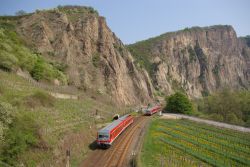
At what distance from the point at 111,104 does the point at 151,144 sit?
33236 mm

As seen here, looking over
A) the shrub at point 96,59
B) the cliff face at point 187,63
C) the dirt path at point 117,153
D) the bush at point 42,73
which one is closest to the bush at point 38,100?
the dirt path at point 117,153

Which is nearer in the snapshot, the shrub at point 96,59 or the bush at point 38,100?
the bush at point 38,100

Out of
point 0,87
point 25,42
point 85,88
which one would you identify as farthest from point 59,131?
point 25,42

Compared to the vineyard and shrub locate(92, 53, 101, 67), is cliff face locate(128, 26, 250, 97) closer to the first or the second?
shrub locate(92, 53, 101, 67)

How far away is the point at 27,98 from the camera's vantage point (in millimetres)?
35219

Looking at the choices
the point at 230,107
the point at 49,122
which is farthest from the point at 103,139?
the point at 230,107

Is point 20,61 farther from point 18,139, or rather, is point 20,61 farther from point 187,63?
point 187,63

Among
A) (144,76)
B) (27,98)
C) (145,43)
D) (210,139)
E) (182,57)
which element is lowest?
(210,139)

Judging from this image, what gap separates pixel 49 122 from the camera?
32938mm

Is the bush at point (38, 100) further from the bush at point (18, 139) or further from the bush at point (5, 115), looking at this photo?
the bush at point (18, 139)

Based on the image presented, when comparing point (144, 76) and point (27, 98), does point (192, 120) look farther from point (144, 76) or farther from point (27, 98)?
point (144, 76)

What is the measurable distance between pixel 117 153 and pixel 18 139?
12323mm

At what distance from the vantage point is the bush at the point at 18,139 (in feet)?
77.8

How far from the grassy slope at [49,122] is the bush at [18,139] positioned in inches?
19.3
